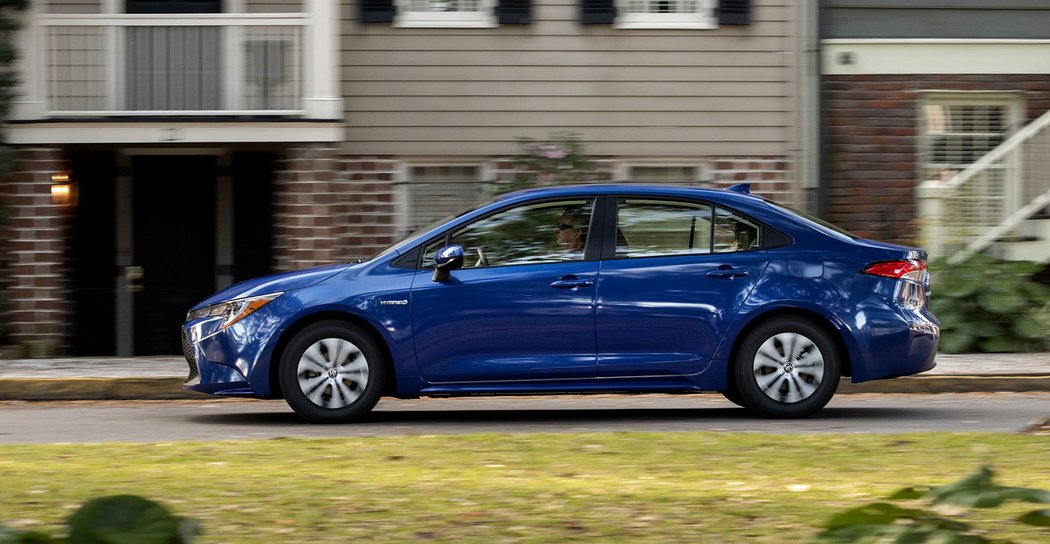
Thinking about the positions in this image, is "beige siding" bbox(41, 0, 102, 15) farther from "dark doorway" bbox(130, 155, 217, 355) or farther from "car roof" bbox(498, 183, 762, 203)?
"car roof" bbox(498, 183, 762, 203)

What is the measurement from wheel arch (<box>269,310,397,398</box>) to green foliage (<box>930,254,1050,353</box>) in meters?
7.40

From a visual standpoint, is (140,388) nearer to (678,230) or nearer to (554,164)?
(678,230)

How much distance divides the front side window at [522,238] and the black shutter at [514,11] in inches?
288

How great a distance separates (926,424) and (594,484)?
3729 millimetres

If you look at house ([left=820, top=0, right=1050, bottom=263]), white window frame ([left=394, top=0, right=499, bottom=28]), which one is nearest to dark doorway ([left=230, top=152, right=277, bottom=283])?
white window frame ([left=394, top=0, right=499, bottom=28])

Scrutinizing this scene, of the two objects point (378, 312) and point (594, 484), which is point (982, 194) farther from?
point (594, 484)

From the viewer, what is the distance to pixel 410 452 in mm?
7332

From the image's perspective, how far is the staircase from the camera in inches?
623

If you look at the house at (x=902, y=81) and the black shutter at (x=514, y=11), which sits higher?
the black shutter at (x=514, y=11)

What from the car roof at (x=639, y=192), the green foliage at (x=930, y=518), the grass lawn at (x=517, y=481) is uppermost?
the car roof at (x=639, y=192)

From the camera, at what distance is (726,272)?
30.3ft

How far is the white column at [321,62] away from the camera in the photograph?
1521 centimetres

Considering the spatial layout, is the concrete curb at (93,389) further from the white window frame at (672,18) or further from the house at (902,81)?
the house at (902,81)

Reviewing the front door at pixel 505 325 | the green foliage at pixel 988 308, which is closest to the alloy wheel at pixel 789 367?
the front door at pixel 505 325
